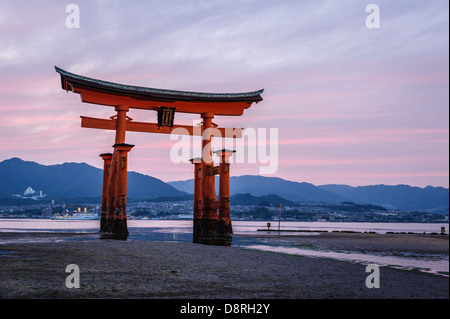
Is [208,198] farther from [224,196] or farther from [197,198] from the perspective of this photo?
[197,198]

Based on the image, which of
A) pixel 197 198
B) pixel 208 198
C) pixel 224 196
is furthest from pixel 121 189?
pixel 197 198

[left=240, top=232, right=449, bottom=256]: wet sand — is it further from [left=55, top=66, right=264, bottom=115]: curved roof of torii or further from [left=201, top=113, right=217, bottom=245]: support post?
[left=55, top=66, right=264, bottom=115]: curved roof of torii

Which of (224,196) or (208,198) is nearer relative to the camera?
(224,196)

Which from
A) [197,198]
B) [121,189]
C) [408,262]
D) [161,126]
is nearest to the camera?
[408,262]

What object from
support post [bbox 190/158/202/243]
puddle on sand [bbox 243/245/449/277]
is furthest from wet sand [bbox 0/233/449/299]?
support post [bbox 190/158/202/243]

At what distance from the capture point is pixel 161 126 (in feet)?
82.1

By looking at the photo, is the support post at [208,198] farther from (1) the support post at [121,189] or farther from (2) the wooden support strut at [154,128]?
(1) the support post at [121,189]

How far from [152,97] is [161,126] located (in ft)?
8.18

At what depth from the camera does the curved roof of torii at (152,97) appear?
2106 cm

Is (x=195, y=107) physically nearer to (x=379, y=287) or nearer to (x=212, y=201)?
(x=212, y=201)

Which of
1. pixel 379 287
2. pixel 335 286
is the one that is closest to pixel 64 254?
pixel 335 286

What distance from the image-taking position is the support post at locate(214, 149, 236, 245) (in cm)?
2292

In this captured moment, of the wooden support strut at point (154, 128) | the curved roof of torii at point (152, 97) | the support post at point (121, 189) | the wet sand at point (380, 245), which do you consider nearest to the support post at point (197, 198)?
the wooden support strut at point (154, 128)

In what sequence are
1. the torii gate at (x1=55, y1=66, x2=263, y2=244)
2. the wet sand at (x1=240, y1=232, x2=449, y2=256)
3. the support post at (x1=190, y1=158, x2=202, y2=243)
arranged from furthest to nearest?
the support post at (x1=190, y1=158, x2=202, y2=243), the torii gate at (x1=55, y1=66, x2=263, y2=244), the wet sand at (x1=240, y1=232, x2=449, y2=256)
